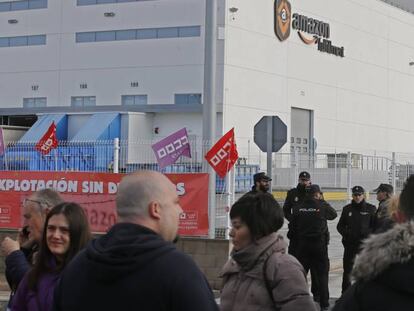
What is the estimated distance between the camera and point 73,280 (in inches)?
122

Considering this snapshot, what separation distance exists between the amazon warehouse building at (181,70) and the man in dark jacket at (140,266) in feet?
115

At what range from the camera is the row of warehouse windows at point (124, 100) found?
136ft

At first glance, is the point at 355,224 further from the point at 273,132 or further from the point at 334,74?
the point at 334,74

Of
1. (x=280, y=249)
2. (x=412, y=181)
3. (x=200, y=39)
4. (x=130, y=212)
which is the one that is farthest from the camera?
(x=200, y=39)

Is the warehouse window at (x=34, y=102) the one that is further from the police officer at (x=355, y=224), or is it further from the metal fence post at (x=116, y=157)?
the police officer at (x=355, y=224)

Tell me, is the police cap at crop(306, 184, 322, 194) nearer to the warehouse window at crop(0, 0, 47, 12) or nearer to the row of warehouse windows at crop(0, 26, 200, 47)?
the row of warehouse windows at crop(0, 26, 200, 47)

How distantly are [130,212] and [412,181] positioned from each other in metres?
1.16

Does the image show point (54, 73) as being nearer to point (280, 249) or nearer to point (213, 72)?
point (213, 72)

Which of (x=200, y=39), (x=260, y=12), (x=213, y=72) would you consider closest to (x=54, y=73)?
(x=200, y=39)

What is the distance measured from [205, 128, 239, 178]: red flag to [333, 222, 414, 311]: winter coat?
11.2 metres

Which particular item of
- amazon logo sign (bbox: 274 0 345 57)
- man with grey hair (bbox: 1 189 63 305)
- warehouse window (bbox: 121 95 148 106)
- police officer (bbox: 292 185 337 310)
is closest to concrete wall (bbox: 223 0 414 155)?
amazon logo sign (bbox: 274 0 345 57)

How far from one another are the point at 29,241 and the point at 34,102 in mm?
42079

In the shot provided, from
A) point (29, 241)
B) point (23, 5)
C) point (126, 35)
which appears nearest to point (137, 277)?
point (29, 241)

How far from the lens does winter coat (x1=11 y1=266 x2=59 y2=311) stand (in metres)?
4.08
